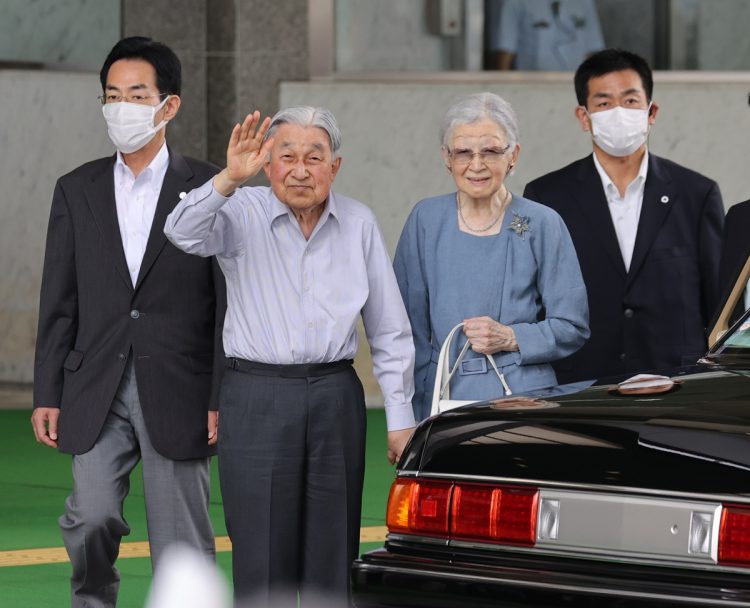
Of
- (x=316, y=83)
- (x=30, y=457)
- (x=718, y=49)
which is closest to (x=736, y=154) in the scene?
(x=718, y=49)

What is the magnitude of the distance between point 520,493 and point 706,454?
0.42 m

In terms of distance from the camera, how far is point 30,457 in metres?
10.2

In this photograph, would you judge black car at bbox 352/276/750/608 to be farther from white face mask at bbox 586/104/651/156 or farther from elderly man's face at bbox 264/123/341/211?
white face mask at bbox 586/104/651/156

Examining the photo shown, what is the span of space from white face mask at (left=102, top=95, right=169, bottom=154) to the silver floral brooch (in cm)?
113

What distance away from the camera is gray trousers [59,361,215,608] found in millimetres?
5176

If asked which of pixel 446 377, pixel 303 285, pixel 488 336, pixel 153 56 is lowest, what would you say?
pixel 446 377

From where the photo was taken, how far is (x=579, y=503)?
11.6ft

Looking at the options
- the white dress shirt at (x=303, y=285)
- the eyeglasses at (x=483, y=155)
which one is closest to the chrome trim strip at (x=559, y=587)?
the white dress shirt at (x=303, y=285)

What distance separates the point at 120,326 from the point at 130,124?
61 centimetres

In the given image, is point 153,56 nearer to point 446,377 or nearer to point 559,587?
point 446,377

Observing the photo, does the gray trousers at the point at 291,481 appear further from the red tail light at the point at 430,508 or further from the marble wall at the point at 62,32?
the marble wall at the point at 62,32

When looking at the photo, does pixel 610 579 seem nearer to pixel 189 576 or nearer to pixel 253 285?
pixel 253 285

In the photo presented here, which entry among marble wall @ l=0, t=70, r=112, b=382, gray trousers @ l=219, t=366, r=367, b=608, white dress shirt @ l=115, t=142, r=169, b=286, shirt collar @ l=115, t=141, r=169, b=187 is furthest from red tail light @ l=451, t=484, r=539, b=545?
marble wall @ l=0, t=70, r=112, b=382

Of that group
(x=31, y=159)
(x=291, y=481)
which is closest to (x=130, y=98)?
(x=291, y=481)
